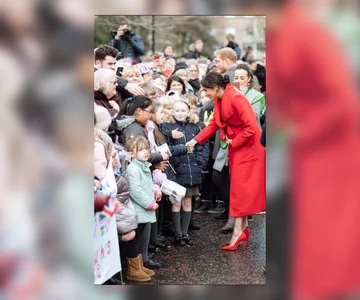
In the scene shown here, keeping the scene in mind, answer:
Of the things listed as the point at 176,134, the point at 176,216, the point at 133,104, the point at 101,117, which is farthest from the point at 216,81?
the point at 176,216


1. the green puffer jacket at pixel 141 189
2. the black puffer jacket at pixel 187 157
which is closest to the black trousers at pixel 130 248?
the green puffer jacket at pixel 141 189

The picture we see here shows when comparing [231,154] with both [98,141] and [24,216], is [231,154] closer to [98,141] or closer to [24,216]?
[98,141]

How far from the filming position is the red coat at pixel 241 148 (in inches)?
163

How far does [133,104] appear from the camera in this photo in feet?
13.4

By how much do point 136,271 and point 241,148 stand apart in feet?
3.32

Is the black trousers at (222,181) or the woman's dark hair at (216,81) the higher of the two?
the woman's dark hair at (216,81)

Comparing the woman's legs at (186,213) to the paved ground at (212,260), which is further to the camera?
the woman's legs at (186,213)

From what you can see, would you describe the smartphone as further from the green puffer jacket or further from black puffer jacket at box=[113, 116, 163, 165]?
the green puffer jacket

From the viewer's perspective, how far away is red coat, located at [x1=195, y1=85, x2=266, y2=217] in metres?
4.15

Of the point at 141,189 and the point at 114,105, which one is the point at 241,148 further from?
the point at 114,105

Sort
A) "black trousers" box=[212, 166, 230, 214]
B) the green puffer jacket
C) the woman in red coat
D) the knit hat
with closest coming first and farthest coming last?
the knit hat < the green puffer jacket < the woman in red coat < "black trousers" box=[212, 166, 230, 214]

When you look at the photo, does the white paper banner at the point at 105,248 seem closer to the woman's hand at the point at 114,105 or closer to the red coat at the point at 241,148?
the woman's hand at the point at 114,105

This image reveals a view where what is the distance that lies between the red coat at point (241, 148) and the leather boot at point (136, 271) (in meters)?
0.65

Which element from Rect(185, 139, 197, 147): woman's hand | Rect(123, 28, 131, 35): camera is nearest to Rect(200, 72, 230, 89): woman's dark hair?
Rect(185, 139, 197, 147): woman's hand
